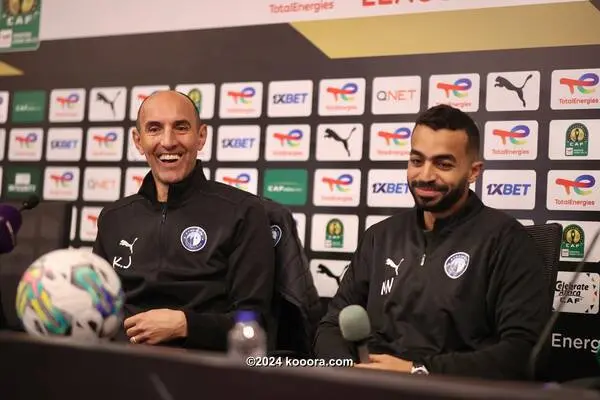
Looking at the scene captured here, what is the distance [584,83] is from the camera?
9.43ft

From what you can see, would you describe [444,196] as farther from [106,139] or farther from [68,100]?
[68,100]

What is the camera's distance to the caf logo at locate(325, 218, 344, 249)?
325 cm

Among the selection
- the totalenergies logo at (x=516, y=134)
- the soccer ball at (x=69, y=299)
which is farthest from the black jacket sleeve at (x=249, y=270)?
the totalenergies logo at (x=516, y=134)

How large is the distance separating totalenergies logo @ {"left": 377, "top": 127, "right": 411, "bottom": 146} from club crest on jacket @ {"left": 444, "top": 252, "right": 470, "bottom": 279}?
3.39 feet

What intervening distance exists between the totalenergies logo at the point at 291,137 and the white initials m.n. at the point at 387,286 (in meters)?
1.18

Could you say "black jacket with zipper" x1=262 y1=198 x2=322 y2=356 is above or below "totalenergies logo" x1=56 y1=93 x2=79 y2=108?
below

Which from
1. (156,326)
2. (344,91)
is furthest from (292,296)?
(344,91)

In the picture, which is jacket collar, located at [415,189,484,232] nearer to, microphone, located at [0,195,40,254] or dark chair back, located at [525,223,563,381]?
dark chair back, located at [525,223,563,381]

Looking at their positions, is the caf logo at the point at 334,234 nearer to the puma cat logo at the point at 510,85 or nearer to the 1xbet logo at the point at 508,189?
the 1xbet logo at the point at 508,189

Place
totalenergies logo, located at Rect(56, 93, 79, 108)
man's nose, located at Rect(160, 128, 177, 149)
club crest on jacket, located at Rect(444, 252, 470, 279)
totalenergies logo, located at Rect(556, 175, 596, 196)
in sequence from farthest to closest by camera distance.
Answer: totalenergies logo, located at Rect(56, 93, 79, 108) → totalenergies logo, located at Rect(556, 175, 596, 196) → man's nose, located at Rect(160, 128, 177, 149) → club crest on jacket, located at Rect(444, 252, 470, 279)

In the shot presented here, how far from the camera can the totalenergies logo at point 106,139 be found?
12.2ft

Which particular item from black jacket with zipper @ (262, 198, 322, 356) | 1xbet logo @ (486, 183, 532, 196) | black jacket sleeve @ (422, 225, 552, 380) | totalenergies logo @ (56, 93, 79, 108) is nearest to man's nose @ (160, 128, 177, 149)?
black jacket with zipper @ (262, 198, 322, 356)

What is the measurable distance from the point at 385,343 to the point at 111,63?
2.27 m

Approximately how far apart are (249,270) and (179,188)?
414mm
